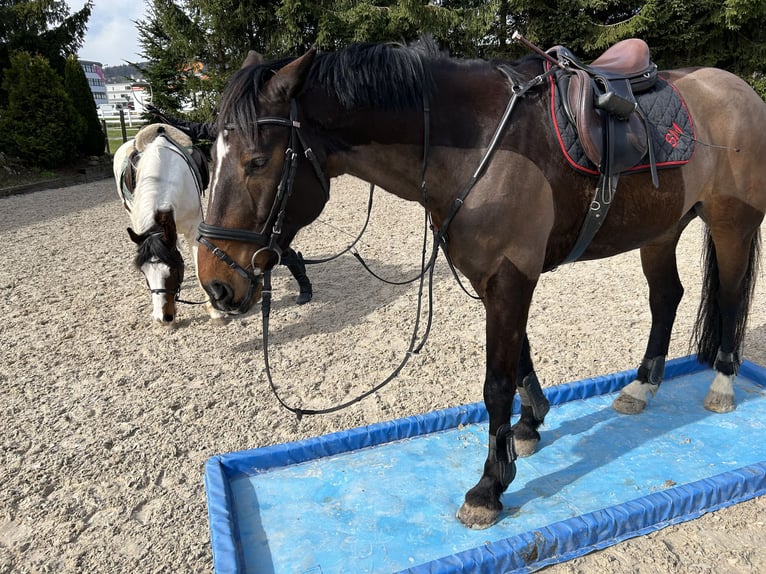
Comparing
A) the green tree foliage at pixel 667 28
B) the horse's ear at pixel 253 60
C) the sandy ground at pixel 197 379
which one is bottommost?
the sandy ground at pixel 197 379

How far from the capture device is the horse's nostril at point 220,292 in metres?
1.72

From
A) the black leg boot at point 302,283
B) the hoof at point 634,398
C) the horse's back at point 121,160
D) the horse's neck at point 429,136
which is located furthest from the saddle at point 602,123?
the horse's back at point 121,160

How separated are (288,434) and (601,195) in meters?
2.15

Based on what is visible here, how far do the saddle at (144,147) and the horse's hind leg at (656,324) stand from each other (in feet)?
11.8

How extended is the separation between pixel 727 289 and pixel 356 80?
2360mm

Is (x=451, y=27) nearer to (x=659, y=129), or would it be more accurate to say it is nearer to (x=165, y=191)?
(x=165, y=191)

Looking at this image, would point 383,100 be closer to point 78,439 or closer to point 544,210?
point 544,210

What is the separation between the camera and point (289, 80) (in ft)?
5.31

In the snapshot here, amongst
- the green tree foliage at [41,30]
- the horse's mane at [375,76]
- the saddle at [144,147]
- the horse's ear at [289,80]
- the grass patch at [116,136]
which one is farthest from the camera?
the grass patch at [116,136]

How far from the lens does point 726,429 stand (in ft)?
9.17

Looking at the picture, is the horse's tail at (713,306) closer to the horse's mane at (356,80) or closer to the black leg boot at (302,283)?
the horse's mane at (356,80)

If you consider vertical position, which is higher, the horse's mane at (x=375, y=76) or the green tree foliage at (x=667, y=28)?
the green tree foliage at (x=667, y=28)

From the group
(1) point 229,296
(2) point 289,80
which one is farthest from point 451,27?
(1) point 229,296

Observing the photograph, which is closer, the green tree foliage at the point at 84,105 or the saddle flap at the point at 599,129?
the saddle flap at the point at 599,129
